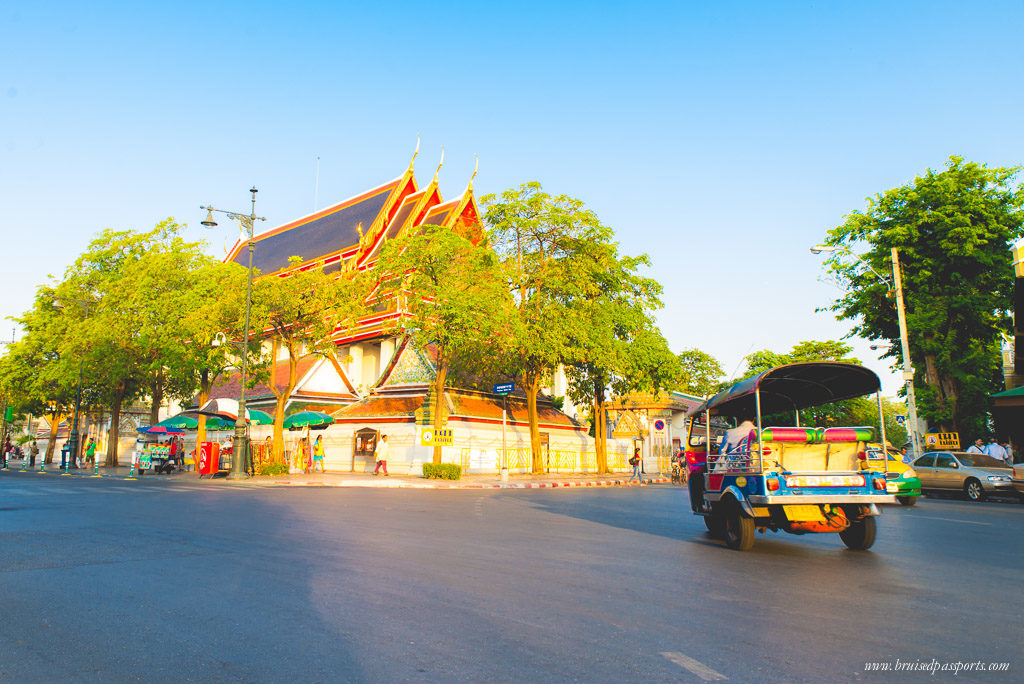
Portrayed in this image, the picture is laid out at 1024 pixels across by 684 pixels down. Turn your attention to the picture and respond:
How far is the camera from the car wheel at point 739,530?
8.48 m

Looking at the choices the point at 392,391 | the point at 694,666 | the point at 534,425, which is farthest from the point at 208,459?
the point at 694,666

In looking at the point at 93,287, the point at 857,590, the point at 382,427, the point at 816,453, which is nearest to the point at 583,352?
the point at 382,427

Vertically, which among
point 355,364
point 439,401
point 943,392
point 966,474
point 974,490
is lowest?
point 974,490

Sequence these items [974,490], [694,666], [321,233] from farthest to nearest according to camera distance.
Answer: [321,233], [974,490], [694,666]

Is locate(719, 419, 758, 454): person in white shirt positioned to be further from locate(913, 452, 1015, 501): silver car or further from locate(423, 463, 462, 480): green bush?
locate(423, 463, 462, 480): green bush

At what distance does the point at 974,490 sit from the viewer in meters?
19.3

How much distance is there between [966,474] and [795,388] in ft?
42.3

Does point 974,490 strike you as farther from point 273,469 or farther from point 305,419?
point 305,419

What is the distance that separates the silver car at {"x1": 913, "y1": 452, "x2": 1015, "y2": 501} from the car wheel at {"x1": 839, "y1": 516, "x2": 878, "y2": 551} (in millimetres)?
13058

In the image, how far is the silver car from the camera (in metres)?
18.8

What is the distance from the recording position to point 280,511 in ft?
40.8

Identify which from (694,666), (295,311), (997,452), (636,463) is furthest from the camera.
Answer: (636,463)

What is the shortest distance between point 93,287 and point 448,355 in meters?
21.8

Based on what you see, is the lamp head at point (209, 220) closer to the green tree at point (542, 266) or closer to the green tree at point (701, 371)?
the green tree at point (542, 266)
